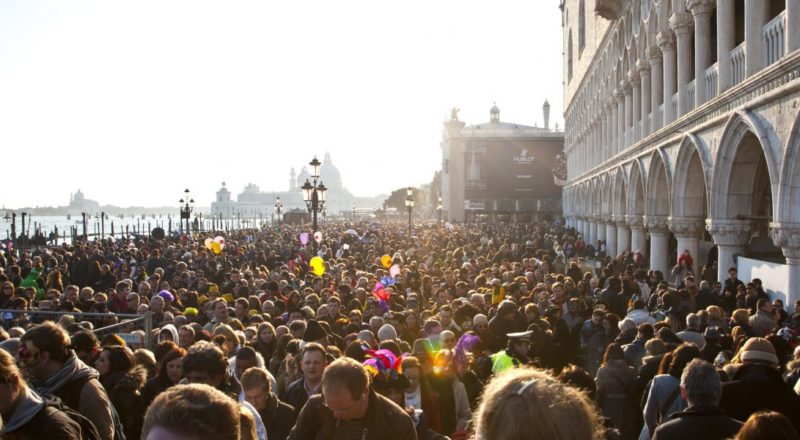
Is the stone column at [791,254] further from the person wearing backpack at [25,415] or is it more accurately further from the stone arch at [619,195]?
the stone arch at [619,195]

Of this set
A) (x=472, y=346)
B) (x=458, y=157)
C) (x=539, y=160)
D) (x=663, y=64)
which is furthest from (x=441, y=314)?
(x=458, y=157)

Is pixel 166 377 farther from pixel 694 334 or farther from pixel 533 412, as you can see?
pixel 694 334

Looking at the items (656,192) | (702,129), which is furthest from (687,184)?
(656,192)

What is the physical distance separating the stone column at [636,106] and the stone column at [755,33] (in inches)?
447

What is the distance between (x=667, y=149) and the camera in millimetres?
20188

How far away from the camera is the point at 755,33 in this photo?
45.4 ft

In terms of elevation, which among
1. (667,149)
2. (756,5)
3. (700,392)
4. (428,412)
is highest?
(756,5)

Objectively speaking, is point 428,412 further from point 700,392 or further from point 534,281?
point 534,281

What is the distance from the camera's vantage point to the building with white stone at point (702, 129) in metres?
12.4

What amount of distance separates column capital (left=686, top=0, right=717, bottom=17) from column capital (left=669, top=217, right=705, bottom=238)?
4697 mm

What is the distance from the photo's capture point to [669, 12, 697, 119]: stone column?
1889cm

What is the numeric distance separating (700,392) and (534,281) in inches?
419

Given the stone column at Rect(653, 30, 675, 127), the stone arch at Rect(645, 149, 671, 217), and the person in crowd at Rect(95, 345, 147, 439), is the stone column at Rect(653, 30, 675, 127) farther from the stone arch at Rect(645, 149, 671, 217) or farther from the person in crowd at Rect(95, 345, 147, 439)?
the person in crowd at Rect(95, 345, 147, 439)

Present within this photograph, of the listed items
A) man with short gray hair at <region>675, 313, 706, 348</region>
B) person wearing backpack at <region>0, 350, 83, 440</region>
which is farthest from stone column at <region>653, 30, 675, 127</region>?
person wearing backpack at <region>0, 350, 83, 440</region>
